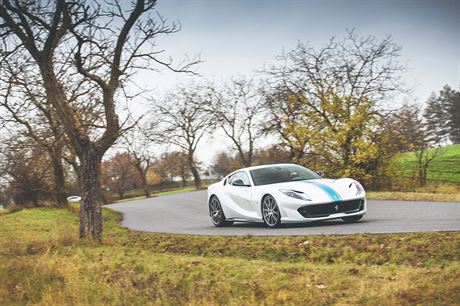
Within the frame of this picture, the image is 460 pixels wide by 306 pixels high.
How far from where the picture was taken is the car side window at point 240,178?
13.8m

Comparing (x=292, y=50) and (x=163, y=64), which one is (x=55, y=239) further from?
(x=292, y=50)

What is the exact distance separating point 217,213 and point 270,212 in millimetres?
2543

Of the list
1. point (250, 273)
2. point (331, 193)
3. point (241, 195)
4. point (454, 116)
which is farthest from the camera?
point (454, 116)

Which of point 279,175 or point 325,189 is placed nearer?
point 325,189

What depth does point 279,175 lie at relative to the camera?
534 inches

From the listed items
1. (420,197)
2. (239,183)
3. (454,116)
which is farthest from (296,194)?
(454,116)

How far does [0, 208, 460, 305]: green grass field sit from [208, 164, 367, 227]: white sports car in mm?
1368

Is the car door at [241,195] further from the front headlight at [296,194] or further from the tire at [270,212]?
the front headlight at [296,194]

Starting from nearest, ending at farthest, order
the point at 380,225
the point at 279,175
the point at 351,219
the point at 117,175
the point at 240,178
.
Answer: the point at 380,225 < the point at 351,219 < the point at 279,175 < the point at 240,178 < the point at 117,175

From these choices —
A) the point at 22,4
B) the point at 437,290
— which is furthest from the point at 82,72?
the point at 437,290

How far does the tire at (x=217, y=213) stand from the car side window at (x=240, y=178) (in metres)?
0.77

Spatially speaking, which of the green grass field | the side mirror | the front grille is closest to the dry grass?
the front grille

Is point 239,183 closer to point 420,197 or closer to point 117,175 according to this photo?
point 420,197

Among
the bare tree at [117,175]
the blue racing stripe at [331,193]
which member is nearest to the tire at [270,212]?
the blue racing stripe at [331,193]
